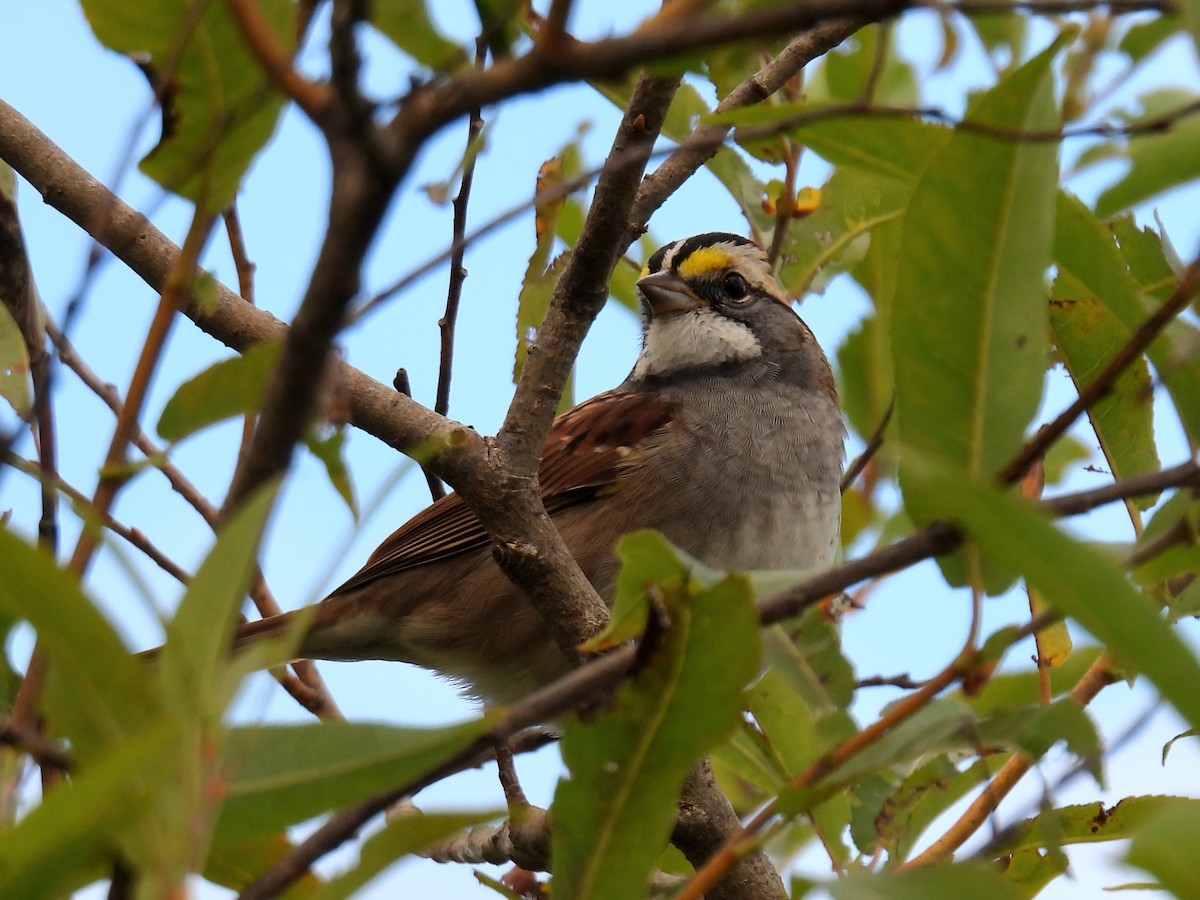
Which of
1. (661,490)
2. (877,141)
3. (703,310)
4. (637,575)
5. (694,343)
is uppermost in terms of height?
(703,310)

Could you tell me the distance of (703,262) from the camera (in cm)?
422

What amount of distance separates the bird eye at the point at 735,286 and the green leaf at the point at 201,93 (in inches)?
126

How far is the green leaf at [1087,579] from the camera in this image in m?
0.92

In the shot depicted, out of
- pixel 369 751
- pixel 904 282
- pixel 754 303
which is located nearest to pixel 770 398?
pixel 754 303

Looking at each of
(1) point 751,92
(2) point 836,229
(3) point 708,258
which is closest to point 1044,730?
(1) point 751,92

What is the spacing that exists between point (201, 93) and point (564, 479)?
2803 millimetres

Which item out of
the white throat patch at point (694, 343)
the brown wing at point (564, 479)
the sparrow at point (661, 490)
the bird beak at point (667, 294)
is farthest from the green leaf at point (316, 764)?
the white throat patch at point (694, 343)

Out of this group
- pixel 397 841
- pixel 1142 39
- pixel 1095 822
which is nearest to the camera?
pixel 397 841

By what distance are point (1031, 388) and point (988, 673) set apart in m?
0.24

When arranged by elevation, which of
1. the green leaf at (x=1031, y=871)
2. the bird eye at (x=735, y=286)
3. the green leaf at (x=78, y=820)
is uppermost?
the bird eye at (x=735, y=286)

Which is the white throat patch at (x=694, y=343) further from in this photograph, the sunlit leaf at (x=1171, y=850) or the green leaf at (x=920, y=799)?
the sunlit leaf at (x=1171, y=850)

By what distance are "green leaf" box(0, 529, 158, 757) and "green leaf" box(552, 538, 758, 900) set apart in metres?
0.44

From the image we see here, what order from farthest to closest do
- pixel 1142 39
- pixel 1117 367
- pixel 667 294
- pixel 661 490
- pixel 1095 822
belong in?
pixel 667 294 < pixel 661 490 < pixel 1095 822 < pixel 1142 39 < pixel 1117 367

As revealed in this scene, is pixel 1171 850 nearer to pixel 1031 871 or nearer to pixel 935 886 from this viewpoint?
pixel 935 886
